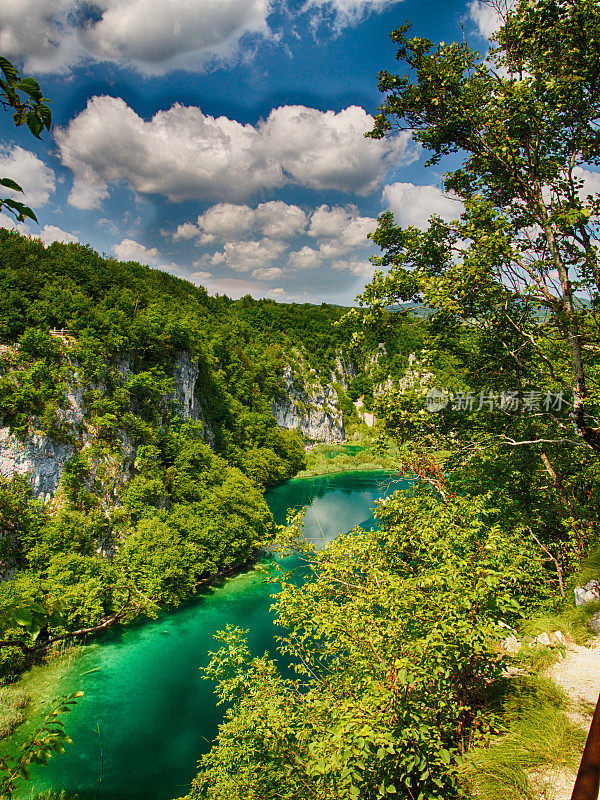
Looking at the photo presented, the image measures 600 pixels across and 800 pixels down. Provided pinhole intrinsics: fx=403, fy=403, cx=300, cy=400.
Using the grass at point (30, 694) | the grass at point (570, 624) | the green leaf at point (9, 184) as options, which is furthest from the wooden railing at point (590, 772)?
the grass at point (30, 694)

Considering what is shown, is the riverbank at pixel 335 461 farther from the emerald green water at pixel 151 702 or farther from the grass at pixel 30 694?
the grass at pixel 30 694

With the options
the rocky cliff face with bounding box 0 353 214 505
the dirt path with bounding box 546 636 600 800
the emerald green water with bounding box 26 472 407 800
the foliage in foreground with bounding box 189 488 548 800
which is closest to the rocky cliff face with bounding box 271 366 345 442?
the rocky cliff face with bounding box 0 353 214 505

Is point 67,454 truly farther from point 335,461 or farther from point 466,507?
point 335,461

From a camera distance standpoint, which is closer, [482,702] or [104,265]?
[482,702]

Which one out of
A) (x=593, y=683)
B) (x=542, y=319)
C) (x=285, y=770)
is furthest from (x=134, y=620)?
(x=542, y=319)

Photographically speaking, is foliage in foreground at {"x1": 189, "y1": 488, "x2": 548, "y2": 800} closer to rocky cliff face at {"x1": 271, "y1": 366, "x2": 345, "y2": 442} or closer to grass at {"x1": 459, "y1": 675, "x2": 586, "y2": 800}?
grass at {"x1": 459, "y1": 675, "x2": 586, "y2": 800}

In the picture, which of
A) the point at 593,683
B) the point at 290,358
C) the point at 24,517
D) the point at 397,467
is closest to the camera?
the point at 593,683

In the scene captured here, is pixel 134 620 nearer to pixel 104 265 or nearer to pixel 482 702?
pixel 482 702
